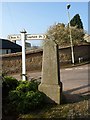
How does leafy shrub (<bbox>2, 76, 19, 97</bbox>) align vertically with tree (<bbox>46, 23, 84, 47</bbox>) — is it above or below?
below

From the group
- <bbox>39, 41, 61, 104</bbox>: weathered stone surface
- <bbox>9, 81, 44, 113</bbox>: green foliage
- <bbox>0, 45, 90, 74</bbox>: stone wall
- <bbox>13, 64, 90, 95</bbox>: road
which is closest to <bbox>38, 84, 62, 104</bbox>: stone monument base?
<bbox>39, 41, 61, 104</bbox>: weathered stone surface

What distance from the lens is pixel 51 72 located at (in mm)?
8422

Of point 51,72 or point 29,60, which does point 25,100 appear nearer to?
point 51,72

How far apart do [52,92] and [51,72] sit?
63 centimetres

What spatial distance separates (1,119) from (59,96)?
2024 millimetres

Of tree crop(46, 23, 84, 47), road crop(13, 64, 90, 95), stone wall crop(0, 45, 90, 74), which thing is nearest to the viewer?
road crop(13, 64, 90, 95)

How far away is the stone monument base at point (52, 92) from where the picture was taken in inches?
323

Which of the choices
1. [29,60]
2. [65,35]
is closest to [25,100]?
[29,60]

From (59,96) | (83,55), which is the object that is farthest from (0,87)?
(83,55)

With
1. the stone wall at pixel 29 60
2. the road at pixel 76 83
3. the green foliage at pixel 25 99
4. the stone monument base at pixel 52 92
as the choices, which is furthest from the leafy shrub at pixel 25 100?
the stone wall at pixel 29 60

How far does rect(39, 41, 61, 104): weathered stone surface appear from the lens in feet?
27.2

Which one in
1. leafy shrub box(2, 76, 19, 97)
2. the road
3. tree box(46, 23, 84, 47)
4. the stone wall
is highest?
tree box(46, 23, 84, 47)

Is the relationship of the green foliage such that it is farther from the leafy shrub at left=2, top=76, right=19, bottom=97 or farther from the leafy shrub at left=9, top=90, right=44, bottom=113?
the leafy shrub at left=2, top=76, right=19, bottom=97

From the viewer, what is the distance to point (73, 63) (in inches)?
1115
